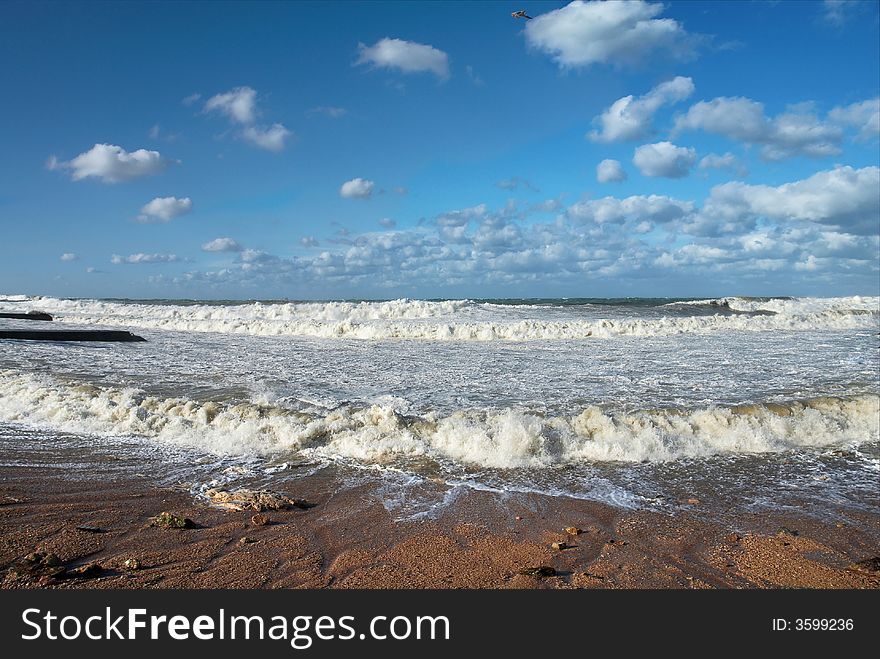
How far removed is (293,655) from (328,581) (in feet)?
2.69

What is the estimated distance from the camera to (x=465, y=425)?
7523 millimetres

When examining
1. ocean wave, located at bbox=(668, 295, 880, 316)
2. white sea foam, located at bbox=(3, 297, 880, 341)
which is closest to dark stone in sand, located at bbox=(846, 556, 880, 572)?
white sea foam, located at bbox=(3, 297, 880, 341)

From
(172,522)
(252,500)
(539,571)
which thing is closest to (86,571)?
(172,522)

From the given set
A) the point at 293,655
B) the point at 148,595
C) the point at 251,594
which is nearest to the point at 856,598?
the point at 293,655

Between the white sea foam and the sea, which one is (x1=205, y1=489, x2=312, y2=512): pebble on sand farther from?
the white sea foam

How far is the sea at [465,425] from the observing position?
5949 millimetres

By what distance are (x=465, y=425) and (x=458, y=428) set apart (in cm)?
18

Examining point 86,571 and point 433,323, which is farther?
point 433,323

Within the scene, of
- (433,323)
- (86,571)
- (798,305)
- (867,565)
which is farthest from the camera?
(798,305)

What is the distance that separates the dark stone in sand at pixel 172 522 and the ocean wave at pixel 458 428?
2232 mm

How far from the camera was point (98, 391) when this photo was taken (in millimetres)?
9312

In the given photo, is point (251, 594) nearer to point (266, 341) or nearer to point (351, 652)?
point (351, 652)

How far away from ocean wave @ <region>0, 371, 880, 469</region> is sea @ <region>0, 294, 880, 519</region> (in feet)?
0.09

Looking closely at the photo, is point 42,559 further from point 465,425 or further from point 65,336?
point 65,336
